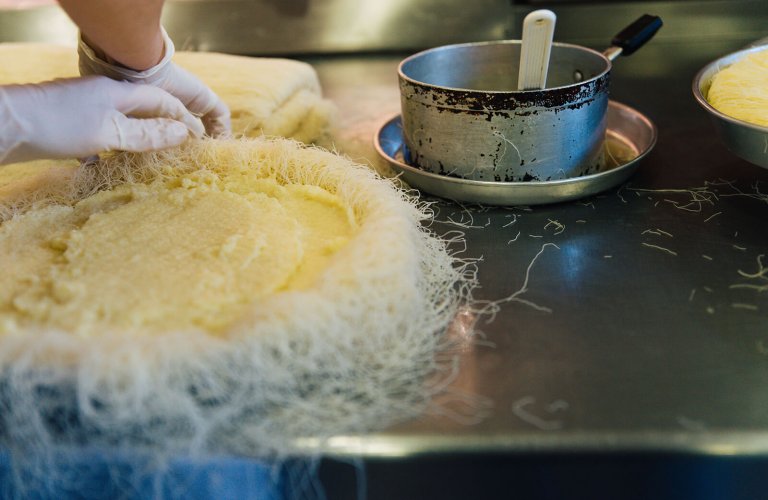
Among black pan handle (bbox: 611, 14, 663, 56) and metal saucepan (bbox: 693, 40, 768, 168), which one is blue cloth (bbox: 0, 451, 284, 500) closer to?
metal saucepan (bbox: 693, 40, 768, 168)

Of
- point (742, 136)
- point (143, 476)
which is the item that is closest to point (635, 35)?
point (742, 136)

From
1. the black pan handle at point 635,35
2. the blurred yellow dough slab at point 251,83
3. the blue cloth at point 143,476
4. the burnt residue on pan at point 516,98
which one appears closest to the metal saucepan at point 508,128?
the burnt residue on pan at point 516,98

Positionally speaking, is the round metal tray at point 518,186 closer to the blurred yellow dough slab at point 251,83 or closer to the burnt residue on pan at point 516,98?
the burnt residue on pan at point 516,98

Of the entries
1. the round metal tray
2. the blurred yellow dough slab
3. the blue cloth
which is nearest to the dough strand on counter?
the blue cloth

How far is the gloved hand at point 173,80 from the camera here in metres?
1.06

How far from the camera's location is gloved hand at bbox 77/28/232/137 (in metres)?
1.06

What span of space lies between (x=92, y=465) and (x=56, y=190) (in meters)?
0.57

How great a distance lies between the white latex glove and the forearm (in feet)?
0.15

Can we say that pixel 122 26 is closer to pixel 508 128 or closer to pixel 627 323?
pixel 508 128

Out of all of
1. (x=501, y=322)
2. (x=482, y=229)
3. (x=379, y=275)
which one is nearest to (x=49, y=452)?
(x=379, y=275)

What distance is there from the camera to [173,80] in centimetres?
113

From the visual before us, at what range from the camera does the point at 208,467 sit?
0.65 metres

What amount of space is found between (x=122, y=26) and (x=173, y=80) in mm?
178

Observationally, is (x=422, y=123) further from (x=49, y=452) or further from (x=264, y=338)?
(x=49, y=452)
